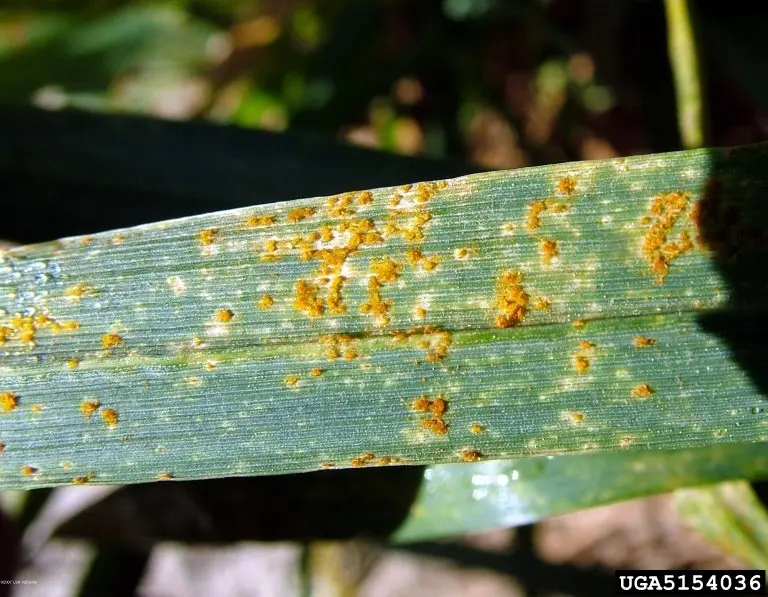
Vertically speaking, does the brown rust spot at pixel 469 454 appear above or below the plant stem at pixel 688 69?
below

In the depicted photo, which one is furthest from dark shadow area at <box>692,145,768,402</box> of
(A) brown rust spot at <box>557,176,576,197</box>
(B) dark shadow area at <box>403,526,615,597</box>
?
(B) dark shadow area at <box>403,526,615,597</box>

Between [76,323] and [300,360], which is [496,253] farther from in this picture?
[76,323]

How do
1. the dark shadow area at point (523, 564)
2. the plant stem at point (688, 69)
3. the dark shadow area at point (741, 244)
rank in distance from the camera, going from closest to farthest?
1. the dark shadow area at point (741, 244)
2. the plant stem at point (688, 69)
3. the dark shadow area at point (523, 564)

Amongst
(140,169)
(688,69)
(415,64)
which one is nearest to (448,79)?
(415,64)

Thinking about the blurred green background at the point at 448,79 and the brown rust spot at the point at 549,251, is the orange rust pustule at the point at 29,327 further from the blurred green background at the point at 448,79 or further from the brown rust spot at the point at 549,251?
the blurred green background at the point at 448,79

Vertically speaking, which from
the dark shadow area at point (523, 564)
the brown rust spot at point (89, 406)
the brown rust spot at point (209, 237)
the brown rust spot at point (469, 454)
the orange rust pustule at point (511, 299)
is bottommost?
the dark shadow area at point (523, 564)

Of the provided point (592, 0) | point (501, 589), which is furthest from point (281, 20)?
point (501, 589)

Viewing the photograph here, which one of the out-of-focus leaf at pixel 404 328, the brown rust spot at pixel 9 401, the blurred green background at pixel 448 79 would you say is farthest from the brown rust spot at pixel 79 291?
the blurred green background at pixel 448 79
